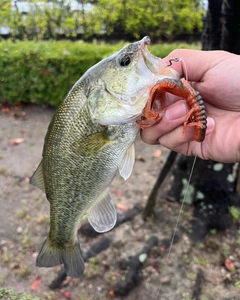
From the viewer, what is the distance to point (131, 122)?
1.86 meters

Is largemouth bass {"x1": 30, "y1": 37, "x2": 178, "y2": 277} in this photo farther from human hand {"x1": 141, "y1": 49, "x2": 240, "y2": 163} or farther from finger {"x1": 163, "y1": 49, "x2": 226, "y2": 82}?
finger {"x1": 163, "y1": 49, "x2": 226, "y2": 82}

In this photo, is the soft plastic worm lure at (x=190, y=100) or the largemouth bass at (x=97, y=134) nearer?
the soft plastic worm lure at (x=190, y=100)

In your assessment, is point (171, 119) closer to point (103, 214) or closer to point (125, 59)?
point (125, 59)

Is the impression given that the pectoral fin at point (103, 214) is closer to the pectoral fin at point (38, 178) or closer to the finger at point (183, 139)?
the pectoral fin at point (38, 178)

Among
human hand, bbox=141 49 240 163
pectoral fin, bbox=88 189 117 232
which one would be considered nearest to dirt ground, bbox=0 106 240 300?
pectoral fin, bbox=88 189 117 232

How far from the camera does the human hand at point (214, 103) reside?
2.05 meters

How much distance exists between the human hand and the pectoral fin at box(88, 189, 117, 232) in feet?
1.48

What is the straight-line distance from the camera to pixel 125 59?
68.2 inches

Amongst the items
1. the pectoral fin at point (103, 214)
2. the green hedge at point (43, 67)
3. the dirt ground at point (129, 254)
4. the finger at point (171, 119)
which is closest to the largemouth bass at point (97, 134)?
the pectoral fin at point (103, 214)

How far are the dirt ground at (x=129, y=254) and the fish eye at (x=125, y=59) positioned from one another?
2.43 metres

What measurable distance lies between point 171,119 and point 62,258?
1080 mm

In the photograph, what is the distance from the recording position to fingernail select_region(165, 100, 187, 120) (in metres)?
1.90

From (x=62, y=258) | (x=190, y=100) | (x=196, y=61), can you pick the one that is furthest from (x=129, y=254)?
(x=190, y=100)

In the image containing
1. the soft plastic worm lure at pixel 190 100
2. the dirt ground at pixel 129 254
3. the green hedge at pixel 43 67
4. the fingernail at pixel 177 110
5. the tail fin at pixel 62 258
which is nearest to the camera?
the soft plastic worm lure at pixel 190 100
